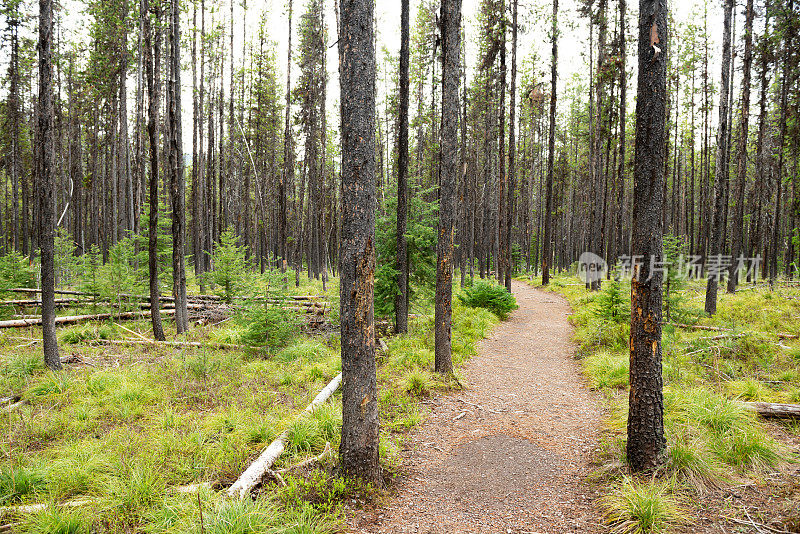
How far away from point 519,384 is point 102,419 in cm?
681

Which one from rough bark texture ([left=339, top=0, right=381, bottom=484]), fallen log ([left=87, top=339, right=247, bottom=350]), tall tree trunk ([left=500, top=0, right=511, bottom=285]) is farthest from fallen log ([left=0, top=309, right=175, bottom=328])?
tall tree trunk ([left=500, top=0, right=511, bottom=285])

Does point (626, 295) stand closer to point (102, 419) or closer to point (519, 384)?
point (519, 384)

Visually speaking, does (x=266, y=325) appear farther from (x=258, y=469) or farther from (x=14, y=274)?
(x=14, y=274)

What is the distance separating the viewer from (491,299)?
1376 cm

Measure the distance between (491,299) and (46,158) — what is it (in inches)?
478

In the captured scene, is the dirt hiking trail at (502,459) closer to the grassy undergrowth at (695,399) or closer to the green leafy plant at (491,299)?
the grassy undergrowth at (695,399)

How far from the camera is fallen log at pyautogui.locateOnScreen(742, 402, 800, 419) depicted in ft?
17.1

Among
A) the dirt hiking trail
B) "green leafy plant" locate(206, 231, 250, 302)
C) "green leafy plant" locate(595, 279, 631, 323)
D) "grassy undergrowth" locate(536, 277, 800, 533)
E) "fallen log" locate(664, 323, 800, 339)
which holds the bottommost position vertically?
the dirt hiking trail

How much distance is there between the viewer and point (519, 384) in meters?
7.33

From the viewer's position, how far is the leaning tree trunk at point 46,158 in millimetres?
6422

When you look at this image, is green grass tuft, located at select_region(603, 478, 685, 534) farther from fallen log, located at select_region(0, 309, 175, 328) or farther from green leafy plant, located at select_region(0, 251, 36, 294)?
green leafy plant, located at select_region(0, 251, 36, 294)

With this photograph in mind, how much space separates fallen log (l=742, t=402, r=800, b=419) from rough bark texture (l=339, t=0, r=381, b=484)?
523cm

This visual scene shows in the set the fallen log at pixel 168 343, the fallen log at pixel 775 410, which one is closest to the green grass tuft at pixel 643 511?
the fallen log at pixel 775 410

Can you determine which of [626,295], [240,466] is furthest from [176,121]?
[626,295]
